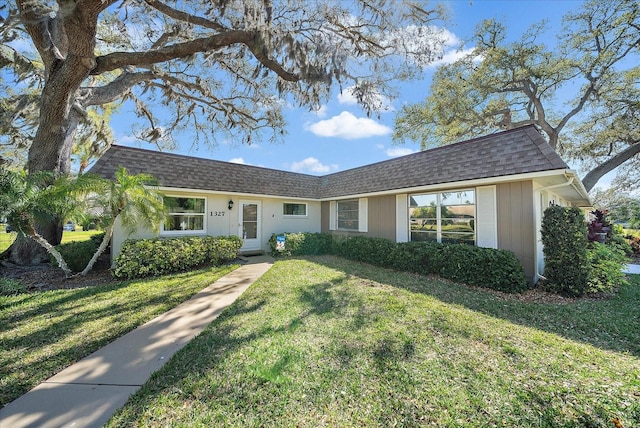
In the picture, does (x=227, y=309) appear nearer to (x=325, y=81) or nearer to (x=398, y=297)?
(x=398, y=297)

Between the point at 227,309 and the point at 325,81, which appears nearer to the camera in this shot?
the point at 227,309

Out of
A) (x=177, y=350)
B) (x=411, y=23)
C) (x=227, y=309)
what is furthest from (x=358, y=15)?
(x=177, y=350)

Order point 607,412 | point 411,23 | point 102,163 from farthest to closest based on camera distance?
point 102,163 → point 411,23 → point 607,412

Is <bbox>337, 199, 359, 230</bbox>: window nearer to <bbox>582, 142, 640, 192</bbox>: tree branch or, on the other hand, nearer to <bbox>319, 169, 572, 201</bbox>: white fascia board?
<bbox>319, 169, 572, 201</bbox>: white fascia board

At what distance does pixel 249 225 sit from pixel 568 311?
34.7 feet

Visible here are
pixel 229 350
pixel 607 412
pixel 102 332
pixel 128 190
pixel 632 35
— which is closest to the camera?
pixel 607 412

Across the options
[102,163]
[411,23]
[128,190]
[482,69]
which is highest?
[482,69]

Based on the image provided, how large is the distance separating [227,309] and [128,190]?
4.35m

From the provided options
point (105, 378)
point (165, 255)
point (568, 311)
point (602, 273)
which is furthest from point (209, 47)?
point (602, 273)

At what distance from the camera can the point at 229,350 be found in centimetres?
323

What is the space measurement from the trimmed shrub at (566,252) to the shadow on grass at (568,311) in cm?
45

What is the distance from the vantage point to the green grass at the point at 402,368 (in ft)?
7.26

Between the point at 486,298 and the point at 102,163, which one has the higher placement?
the point at 102,163

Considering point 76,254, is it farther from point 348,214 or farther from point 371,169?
point 371,169
